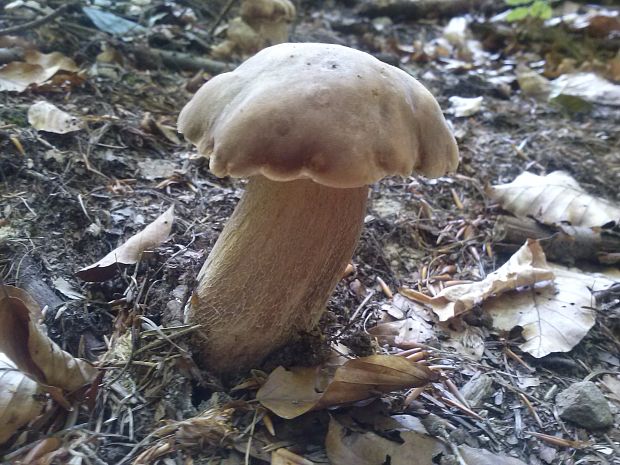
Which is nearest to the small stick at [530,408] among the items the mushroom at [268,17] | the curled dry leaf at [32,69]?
the curled dry leaf at [32,69]

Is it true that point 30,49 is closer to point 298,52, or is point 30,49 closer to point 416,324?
point 298,52

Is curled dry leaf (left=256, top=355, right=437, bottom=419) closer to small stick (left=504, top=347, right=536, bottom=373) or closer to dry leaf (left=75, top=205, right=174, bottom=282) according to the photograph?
small stick (left=504, top=347, right=536, bottom=373)

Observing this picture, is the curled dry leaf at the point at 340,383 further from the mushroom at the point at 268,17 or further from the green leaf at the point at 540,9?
the green leaf at the point at 540,9

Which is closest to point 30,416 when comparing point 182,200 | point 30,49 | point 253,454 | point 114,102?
point 253,454

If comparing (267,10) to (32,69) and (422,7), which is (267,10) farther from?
(422,7)

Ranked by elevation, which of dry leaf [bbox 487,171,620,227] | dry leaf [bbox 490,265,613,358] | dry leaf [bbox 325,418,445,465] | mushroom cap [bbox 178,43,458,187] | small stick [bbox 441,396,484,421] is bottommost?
dry leaf [bbox 490,265,613,358]

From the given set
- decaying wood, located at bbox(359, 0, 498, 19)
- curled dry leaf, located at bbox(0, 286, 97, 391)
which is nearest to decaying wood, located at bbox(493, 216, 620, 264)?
curled dry leaf, located at bbox(0, 286, 97, 391)

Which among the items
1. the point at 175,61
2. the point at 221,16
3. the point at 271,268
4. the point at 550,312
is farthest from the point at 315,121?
the point at 221,16
